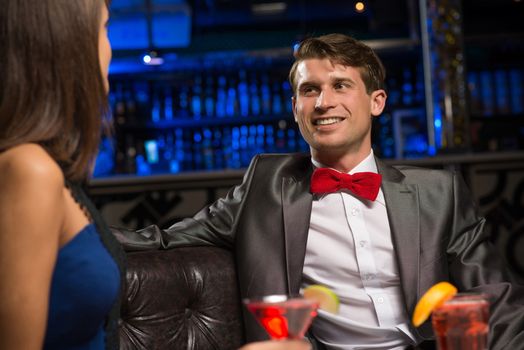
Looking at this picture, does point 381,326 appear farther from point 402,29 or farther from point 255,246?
point 402,29

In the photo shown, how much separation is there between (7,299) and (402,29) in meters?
6.55

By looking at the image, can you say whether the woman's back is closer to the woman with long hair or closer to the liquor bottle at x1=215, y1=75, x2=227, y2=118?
the woman with long hair

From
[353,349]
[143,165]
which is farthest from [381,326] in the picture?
[143,165]

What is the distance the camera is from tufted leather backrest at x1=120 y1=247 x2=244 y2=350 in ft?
7.27

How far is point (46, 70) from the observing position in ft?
4.29

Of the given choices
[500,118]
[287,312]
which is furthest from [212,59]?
[287,312]

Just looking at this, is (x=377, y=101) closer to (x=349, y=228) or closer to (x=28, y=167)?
(x=349, y=228)

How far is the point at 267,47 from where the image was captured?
25.3 feet

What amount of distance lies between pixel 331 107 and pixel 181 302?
2.56 ft

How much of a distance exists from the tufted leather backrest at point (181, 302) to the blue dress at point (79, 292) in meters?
0.81

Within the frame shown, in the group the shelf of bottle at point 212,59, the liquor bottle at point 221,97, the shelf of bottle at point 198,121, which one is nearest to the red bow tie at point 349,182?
the shelf of bottle at point 212,59

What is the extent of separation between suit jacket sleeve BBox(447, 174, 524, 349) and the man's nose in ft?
1.57

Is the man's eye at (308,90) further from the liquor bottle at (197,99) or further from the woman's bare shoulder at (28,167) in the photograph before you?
the liquor bottle at (197,99)

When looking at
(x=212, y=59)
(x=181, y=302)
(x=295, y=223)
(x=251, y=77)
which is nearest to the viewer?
(x=181, y=302)
